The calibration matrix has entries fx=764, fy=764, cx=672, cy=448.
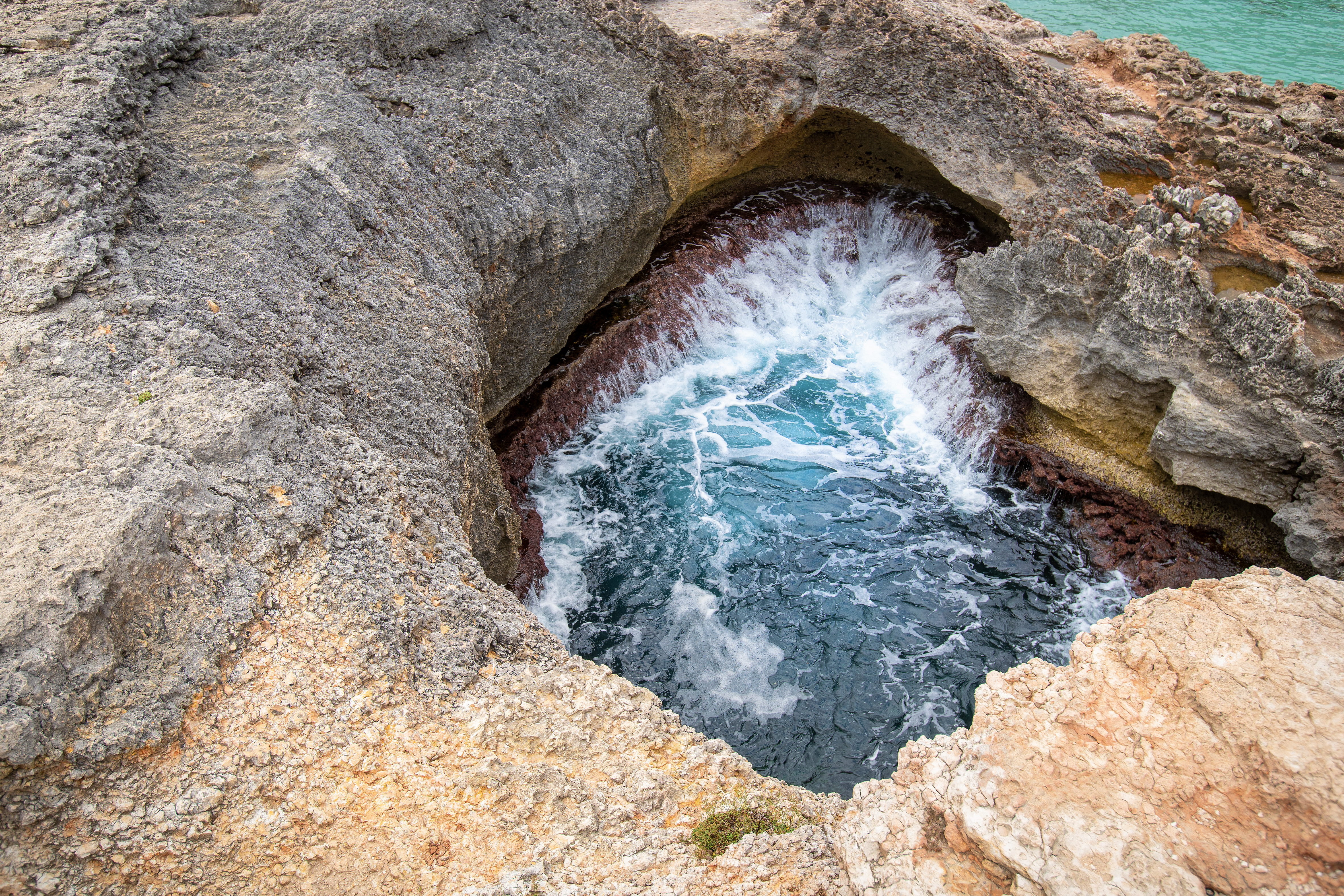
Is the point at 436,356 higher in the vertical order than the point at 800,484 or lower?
higher

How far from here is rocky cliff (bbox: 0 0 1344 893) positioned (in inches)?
137

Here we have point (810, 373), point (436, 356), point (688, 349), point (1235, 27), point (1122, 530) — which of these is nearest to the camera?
point (436, 356)

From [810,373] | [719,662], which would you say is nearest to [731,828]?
[719,662]

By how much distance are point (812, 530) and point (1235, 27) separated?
18.1 metres

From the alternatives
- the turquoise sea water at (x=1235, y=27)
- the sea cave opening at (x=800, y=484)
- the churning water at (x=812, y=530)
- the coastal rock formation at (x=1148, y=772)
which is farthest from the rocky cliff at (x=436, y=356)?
the turquoise sea water at (x=1235, y=27)

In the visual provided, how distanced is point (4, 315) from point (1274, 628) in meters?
7.32

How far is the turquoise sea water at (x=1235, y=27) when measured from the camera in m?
16.1

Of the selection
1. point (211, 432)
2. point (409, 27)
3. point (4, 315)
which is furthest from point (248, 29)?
point (211, 432)

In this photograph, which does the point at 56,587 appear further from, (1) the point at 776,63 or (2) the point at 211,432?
(1) the point at 776,63

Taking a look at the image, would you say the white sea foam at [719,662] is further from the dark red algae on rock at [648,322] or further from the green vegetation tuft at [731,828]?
the green vegetation tuft at [731,828]

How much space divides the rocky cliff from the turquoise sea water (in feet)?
24.0

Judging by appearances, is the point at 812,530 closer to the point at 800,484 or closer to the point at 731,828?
the point at 800,484

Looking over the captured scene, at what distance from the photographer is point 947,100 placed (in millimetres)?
10578

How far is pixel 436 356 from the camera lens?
20.8ft
